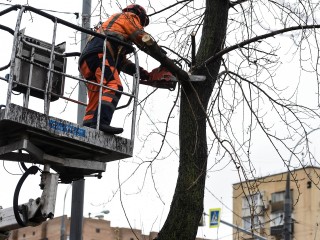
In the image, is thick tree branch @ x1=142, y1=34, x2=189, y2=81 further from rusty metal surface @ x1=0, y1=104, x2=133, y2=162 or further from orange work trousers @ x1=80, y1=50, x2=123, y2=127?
rusty metal surface @ x1=0, y1=104, x2=133, y2=162

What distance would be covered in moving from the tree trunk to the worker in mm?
656

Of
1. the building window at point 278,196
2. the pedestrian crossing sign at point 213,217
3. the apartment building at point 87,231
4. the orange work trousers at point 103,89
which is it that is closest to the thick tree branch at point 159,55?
the orange work trousers at point 103,89

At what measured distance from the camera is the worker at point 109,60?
23.0ft

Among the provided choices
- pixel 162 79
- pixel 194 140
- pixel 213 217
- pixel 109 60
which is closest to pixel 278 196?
pixel 213 217

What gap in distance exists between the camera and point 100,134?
6.62m

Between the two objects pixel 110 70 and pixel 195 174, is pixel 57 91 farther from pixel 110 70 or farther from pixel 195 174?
pixel 195 174

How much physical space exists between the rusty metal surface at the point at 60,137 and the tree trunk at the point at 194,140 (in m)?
0.60

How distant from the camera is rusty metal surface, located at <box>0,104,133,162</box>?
19.9ft

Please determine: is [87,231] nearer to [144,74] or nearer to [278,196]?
[278,196]

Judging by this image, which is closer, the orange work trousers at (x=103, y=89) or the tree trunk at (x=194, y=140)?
the tree trunk at (x=194, y=140)

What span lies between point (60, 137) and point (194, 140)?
4.63 feet

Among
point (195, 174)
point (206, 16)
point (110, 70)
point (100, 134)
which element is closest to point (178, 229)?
point (195, 174)


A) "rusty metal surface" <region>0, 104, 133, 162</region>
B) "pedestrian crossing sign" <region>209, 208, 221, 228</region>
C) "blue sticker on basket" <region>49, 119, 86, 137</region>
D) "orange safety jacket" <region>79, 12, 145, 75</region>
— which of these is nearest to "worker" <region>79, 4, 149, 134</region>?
"orange safety jacket" <region>79, 12, 145, 75</region>

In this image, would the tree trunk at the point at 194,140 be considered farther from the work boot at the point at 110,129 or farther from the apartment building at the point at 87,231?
the apartment building at the point at 87,231
